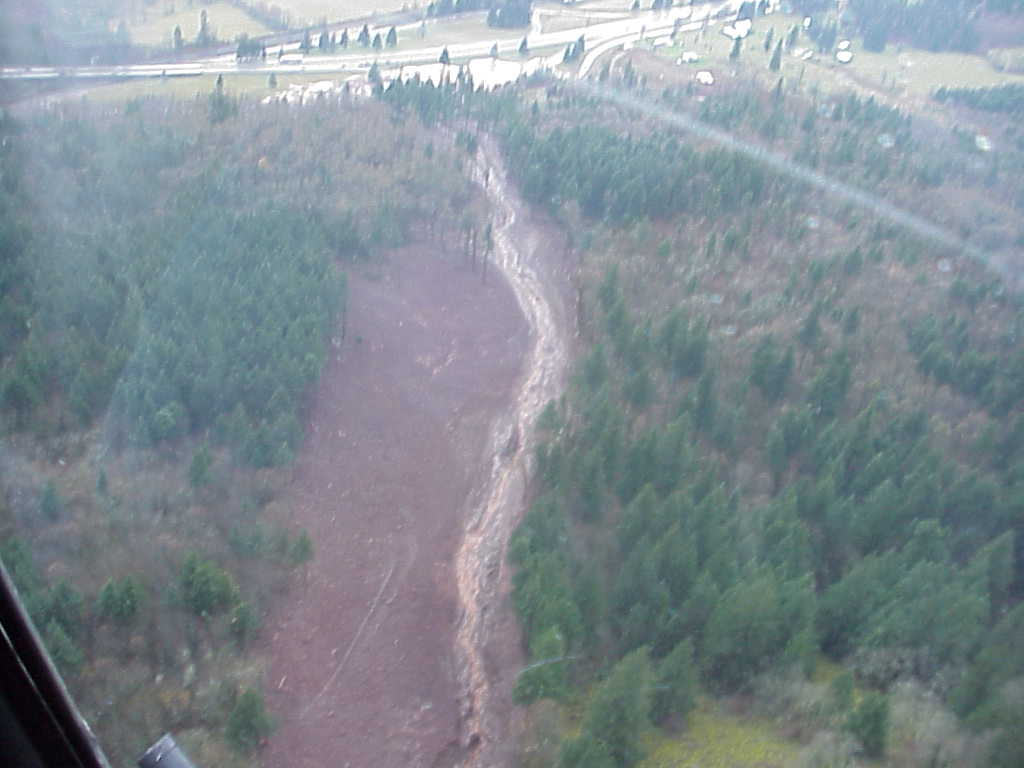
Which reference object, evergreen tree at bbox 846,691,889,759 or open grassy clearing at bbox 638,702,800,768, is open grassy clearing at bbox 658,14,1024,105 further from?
evergreen tree at bbox 846,691,889,759

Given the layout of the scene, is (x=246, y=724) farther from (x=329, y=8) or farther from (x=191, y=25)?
(x=329, y=8)

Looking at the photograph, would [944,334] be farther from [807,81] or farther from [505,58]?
[505,58]

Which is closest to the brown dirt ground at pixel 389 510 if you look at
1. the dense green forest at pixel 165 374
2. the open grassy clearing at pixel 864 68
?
the dense green forest at pixel 165 374

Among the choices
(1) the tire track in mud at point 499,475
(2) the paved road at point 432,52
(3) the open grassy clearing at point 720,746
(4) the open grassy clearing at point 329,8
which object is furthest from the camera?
(4) the open grassy clearing at point 329,8

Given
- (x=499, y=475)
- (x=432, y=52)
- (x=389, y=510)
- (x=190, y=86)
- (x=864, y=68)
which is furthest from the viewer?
(x=864, y=68)

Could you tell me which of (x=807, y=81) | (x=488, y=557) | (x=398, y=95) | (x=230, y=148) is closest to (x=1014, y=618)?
(x=488, y=557)

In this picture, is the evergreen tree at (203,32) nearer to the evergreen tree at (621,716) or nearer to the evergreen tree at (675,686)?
the evergreen tree at (675,686)

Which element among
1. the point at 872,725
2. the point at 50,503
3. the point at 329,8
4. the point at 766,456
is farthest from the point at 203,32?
the point at 872,725
